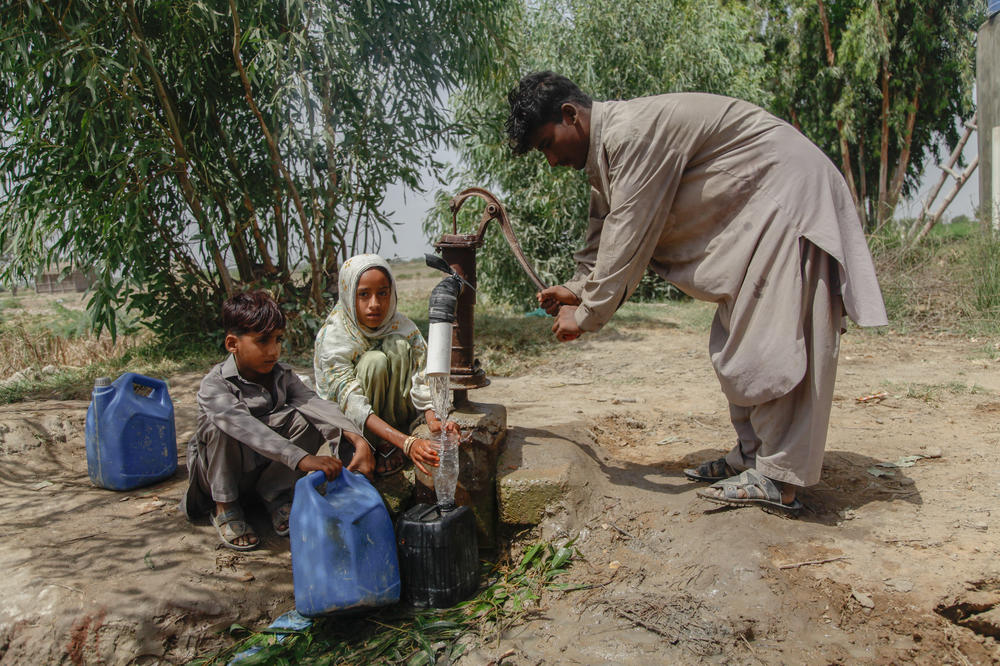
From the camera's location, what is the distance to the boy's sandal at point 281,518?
272 cm

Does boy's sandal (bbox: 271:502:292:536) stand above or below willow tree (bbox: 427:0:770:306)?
below

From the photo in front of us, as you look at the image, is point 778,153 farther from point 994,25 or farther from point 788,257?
point 994,25

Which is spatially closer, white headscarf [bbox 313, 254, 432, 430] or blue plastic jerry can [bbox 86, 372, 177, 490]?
white headscarf [bbox 313, 254, 432, 430]

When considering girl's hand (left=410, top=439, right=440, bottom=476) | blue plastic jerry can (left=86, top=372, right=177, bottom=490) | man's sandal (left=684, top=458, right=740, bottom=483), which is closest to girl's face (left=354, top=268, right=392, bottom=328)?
girl's hand (left=410, top=439, right=440, bottom=476)

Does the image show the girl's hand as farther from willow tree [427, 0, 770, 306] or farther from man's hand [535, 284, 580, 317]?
willow tree [427, 0, 770, 306]

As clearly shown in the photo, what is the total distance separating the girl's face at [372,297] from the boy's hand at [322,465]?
697mm

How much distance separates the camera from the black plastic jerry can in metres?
2.42

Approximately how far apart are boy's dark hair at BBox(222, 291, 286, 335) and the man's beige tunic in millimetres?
1168

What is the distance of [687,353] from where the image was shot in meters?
5.74

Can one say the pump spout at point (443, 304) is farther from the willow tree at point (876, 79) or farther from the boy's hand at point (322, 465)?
the willow tree at point (876, 79)

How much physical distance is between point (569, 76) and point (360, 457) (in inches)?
265

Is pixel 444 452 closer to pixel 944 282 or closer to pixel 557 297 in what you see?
pixel 557 297

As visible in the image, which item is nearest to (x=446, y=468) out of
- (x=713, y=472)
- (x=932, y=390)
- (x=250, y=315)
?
(x=250, y=315)

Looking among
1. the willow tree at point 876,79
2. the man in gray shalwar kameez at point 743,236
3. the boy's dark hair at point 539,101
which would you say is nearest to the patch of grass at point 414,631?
the man in gray shalwar kameez at point 743,236
